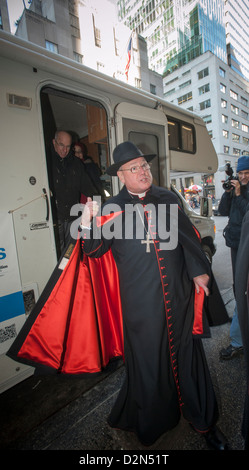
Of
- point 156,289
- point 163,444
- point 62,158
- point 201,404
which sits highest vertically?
point 62,158

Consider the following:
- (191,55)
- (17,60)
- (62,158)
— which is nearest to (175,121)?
(62,158)

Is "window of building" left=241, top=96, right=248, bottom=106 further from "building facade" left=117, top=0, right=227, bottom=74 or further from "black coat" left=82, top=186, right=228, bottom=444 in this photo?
"black coat" left=82, top=186, right=228, bottom=444

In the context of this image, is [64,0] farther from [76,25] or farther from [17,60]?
[17,60]

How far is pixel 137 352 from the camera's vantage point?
5.69 ft

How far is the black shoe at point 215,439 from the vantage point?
5.47 ft

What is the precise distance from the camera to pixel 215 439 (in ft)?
5.57

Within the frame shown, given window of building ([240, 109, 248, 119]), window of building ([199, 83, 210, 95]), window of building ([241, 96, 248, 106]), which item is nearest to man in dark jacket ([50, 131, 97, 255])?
window of building ([199, 83, 210, 95])

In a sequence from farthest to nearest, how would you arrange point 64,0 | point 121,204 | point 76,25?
point 76,25 < point 64,0 < point 121,204

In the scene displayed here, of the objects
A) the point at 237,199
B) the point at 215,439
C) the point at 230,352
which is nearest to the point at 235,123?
the point at 237,199

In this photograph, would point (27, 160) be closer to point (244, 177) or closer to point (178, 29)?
point (244, 177)

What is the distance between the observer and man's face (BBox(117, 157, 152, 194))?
183 centimetres

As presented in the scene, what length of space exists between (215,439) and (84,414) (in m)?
1.08

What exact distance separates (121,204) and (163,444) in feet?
6.02

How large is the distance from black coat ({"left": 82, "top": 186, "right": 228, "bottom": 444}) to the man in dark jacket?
1.63 metres
